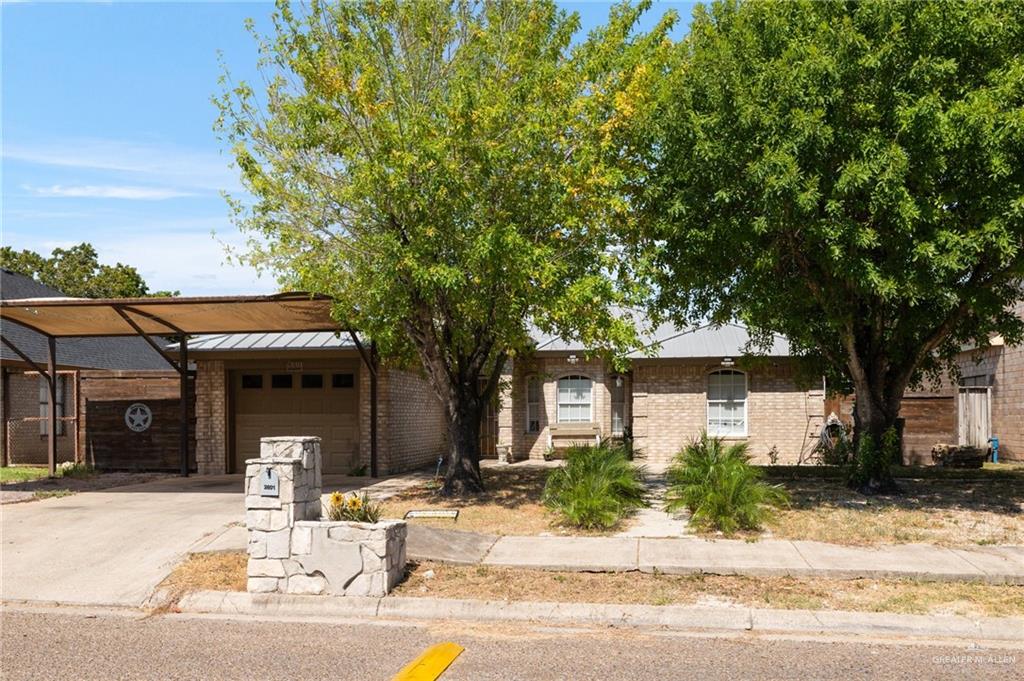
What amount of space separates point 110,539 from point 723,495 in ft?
26.1

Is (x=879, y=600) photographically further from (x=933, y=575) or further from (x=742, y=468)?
(x=742, y=468)

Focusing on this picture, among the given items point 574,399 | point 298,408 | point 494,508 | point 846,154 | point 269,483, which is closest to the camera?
point 269,483

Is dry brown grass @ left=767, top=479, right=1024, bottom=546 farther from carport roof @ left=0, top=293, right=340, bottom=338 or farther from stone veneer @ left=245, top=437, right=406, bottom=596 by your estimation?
carport roof @ left=0, top=293, right=340, bottom=338

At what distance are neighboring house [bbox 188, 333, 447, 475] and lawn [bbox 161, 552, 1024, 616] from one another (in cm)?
904

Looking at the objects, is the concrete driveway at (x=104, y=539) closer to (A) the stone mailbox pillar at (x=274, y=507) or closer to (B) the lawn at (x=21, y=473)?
(A) the stone mailbox pillar at (x=274, y=507)

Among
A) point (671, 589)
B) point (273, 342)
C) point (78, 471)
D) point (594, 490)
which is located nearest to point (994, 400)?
point (594, 490)

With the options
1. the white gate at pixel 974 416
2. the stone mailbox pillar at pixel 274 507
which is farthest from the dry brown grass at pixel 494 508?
the white gate at pixel 974 416

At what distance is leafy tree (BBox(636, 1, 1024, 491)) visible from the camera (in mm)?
10555

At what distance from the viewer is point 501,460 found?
22844mm

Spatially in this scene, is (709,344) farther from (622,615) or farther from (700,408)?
(622,615)

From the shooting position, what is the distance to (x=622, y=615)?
7.88 meters

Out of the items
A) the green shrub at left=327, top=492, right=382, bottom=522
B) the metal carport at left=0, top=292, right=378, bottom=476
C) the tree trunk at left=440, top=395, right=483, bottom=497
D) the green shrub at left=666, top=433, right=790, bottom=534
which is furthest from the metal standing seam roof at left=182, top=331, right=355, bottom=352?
the green shrub at left=327, top=492, right=382, bottom=522

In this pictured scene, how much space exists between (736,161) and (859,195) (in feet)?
5.38

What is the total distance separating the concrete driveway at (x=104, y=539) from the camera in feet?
30.3
